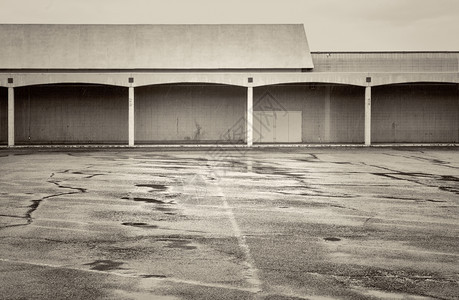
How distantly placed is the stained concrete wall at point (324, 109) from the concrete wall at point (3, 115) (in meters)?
14.6

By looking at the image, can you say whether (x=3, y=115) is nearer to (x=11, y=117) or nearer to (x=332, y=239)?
(x=11, y=117)

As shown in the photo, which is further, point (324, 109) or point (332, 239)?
point (324, 109)

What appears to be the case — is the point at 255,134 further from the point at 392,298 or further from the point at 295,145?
the point at 392,298

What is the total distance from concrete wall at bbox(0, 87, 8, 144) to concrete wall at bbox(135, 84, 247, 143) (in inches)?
298

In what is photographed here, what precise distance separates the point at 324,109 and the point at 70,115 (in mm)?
14895

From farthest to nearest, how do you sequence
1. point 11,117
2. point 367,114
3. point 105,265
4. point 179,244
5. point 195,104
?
1. point 195,104
2. point 367,114
3. point 11,117
4. point 179,244
5. point 105,265

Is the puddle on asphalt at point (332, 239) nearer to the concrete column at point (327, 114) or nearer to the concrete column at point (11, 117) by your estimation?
the concrete column at point (11, 117)

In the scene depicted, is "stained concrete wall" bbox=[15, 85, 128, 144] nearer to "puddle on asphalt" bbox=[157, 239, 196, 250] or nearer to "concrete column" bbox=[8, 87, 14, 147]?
"concrete column" bbox=[8, 87, 14, 147]

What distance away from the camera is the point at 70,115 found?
38.3m

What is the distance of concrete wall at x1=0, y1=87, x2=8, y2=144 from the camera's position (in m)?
38.2

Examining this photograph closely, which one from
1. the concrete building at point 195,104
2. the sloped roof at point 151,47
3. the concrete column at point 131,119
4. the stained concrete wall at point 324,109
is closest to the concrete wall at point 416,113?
the concrete building at point 195,104

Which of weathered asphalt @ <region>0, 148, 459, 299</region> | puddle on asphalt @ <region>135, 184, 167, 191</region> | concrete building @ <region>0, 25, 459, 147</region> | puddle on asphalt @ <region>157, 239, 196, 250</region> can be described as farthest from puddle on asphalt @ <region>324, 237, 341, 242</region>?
concrete building @ <region>0, 25, 459, 147</region>

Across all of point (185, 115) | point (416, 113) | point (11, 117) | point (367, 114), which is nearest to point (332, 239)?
point (367, 114)

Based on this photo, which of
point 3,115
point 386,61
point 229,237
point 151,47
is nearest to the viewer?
point 229,237
